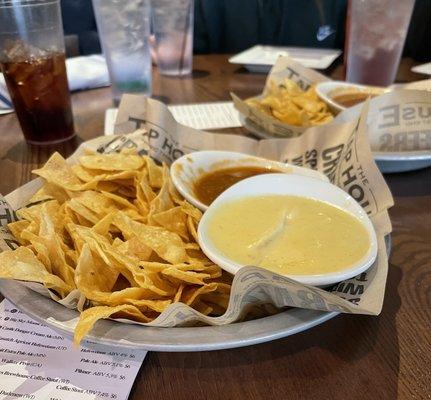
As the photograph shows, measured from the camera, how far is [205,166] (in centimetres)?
118

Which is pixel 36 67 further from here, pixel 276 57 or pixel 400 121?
pixel 276 57

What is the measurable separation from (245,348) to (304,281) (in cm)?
15

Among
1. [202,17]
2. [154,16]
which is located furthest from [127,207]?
[202,17]

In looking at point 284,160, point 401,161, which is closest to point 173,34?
point 284,160

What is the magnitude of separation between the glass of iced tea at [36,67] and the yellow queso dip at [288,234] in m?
0.85

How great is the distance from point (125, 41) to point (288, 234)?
53.2 inches

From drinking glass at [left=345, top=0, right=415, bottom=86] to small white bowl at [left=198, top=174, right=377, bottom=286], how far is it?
123cm

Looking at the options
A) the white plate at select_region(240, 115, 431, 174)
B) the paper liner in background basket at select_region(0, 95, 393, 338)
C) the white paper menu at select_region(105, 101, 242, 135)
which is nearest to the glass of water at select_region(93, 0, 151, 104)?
the white paper menu at select_region(105, 101, 242, 135)

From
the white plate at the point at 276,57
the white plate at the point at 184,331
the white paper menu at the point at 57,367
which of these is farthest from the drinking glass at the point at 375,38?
the white paper menu at the point at 57,367

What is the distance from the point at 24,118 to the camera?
153 cm

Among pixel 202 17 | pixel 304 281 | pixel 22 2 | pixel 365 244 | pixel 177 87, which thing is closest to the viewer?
pixel 304 281

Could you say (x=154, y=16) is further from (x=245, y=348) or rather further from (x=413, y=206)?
(x=245, y=348)

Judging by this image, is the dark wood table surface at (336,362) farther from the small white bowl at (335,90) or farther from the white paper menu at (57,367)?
the small white bowl at (335,90)

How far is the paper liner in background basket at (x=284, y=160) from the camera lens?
67 centimetres
